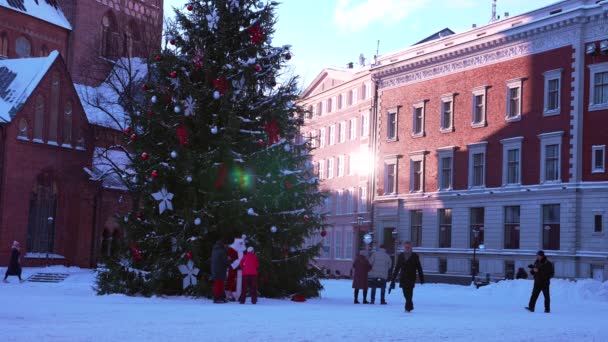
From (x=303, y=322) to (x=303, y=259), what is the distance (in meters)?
10.2

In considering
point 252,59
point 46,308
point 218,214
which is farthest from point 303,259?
point 46,308

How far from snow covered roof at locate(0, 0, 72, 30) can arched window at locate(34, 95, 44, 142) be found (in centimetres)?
999

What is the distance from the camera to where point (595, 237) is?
162ft

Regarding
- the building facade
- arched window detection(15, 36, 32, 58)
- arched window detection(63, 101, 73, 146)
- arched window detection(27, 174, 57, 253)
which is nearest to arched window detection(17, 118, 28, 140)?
arched window detection(27, 174, 57, 253)

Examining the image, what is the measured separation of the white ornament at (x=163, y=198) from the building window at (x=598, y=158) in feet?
94.8

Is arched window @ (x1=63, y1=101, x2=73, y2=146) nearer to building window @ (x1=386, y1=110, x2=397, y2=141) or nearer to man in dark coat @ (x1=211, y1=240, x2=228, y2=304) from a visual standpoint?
building window @ (x1=386, y1=110, x2=397, y2=141)

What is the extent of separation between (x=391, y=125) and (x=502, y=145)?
11.8 metres

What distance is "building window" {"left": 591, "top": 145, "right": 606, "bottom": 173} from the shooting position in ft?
163

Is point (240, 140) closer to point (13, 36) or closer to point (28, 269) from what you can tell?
point (28, 269)

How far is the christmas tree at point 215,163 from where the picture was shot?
27453mm

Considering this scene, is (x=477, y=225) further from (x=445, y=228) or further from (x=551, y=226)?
(x=551, y=226)

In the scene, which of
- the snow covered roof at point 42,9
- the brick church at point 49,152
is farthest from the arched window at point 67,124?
the snow covered roof at point 42,9

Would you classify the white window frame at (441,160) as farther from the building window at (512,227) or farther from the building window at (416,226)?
the building window at (512,227)

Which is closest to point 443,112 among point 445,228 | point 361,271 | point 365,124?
point 445,228
